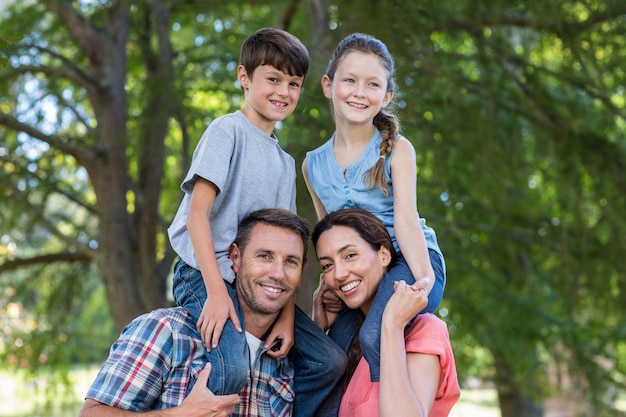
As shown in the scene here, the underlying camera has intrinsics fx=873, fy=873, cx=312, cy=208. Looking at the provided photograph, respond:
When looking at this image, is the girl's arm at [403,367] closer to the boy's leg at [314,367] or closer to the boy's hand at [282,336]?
the boy's leg at [314,367]

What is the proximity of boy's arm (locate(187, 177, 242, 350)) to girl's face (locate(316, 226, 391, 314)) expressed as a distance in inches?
14.9

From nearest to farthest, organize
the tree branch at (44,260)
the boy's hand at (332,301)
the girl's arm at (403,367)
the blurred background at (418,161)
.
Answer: the girl's arm at (403,367)
the boy's hand at (332,301)
the blurred background at (418,161)
the tree branch at (44,260)

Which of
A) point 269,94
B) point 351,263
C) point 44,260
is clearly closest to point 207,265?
point 351,263

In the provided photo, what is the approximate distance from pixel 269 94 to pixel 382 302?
78cm

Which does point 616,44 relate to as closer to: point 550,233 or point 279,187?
point 550,233

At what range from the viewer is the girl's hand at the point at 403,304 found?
273 centimetres

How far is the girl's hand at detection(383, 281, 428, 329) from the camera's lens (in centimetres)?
273

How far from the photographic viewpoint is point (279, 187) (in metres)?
3.00

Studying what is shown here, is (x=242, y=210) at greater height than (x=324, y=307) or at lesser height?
greater

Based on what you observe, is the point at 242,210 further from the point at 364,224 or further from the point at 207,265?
the point at 364,224

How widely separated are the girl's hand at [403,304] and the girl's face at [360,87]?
1.92 ft

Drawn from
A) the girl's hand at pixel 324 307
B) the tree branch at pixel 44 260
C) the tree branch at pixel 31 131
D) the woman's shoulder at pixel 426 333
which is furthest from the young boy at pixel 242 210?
the tree branch at pixel 44 260

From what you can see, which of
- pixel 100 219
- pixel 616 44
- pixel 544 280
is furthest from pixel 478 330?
pixel 100 219

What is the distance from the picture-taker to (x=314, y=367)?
297 centimetres
